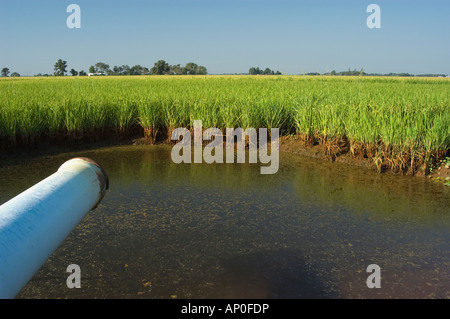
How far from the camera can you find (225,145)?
746 cm

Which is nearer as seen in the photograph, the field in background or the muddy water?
the muddy water

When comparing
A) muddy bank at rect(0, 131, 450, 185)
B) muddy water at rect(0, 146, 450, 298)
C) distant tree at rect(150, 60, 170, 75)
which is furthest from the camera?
distant tree at rect(150, 60, 170, 75)

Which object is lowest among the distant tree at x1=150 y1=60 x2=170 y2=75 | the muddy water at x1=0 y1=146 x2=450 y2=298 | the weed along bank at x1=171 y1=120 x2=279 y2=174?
the muddy water at x1=0 y1=146 x2=450 y2=298

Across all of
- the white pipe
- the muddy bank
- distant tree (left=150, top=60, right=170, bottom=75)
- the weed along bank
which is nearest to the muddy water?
the muddy bank

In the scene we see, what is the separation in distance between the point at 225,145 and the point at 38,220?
5.83 metres

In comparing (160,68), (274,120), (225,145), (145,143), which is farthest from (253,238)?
(160,68)

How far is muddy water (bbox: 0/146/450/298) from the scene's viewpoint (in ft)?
8.71

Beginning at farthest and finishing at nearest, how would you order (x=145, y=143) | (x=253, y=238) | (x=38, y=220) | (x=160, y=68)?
(x=160, y=68), (x=145, y=143), (x=253, y=238), (x=38, y=220)

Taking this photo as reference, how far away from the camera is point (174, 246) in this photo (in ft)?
10.5

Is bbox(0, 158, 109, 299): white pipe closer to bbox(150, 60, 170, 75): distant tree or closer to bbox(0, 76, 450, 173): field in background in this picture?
bbox(0, 76, 450, 173): field in background

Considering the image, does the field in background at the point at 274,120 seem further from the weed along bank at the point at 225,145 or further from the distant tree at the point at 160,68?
the distant tree at the point at 160,68

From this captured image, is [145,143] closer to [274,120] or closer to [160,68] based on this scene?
[274,120]

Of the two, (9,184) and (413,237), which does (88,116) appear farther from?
(413,237)

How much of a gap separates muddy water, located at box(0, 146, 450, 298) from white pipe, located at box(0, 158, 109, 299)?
81 centimetres
